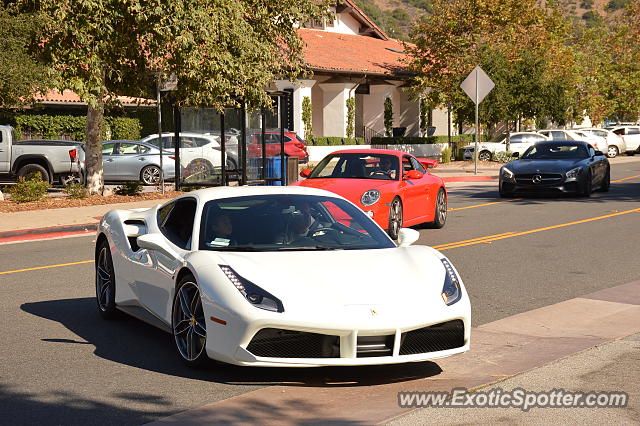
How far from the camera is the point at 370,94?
175ft

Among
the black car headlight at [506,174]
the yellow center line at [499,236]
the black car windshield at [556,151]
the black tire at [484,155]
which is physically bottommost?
the yellow center line at [499,236]

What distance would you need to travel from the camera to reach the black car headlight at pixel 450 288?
734cm

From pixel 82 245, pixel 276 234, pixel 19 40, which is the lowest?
pixel 82 245

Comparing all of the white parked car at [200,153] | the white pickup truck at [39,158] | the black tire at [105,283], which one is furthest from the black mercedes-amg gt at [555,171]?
the black tire at [105,283]

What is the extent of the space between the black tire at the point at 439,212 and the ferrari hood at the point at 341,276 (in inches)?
403

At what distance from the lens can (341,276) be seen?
7277mm

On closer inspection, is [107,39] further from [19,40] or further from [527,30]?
[527,30]

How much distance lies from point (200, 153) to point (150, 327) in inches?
653

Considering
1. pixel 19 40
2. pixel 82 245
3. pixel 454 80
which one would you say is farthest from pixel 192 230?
pixel 454 80

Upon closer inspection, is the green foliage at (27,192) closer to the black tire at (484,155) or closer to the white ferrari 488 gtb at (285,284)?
the white ferrari 488 gtb at (285,284)

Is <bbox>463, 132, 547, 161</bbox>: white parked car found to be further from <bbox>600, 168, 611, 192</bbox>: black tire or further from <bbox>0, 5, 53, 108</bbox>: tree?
<bbox>0, 5, 53, 108</bbox>: tree

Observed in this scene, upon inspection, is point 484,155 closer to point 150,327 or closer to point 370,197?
point 370,197

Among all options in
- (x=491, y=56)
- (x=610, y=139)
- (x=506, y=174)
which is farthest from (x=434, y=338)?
(x=610, y=139)

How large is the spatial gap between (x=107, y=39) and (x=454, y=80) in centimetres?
2467
